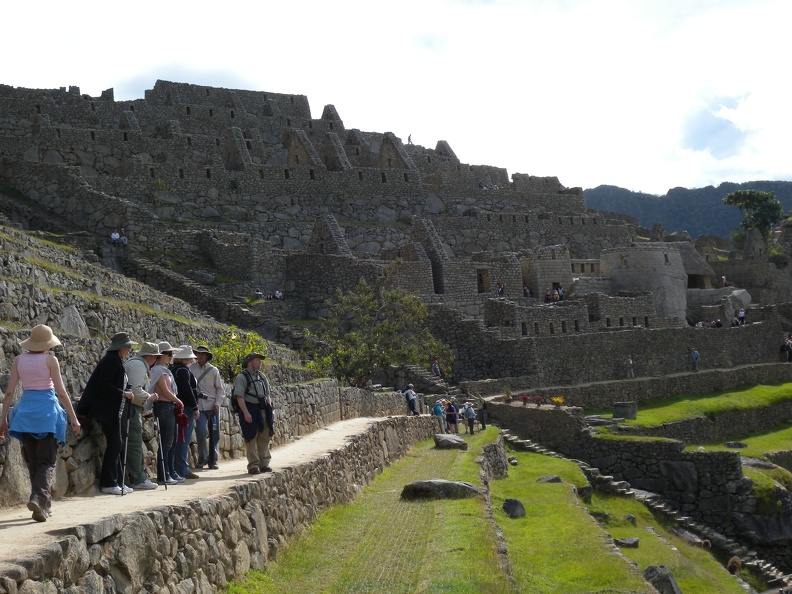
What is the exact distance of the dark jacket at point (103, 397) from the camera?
31.6ft

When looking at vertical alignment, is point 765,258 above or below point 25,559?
above

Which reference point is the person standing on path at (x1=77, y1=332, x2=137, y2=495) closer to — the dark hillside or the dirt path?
the dirt path

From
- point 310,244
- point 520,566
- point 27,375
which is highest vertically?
point 310,244

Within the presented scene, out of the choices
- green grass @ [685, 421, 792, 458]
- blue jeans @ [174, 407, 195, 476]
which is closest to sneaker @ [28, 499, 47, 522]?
blue jeans @ [174, 407, 195, 476]

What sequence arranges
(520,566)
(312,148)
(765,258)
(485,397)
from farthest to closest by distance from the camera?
(765,258) < (312,148) < (485,397) < (520,566)

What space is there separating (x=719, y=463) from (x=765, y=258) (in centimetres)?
3243

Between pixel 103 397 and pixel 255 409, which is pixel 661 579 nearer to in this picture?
pixel 255 409

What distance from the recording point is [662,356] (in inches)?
1724

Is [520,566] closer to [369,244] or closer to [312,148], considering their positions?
[369,244]

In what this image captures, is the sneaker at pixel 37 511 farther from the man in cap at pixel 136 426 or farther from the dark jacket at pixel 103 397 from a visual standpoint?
the man in cap at pixel 136 426

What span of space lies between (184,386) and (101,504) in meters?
3.64

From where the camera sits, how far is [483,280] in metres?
42.2

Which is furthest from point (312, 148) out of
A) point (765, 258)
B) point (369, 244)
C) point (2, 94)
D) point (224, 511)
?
point (224, 511)

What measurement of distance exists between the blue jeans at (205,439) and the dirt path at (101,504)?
0.72 ft
